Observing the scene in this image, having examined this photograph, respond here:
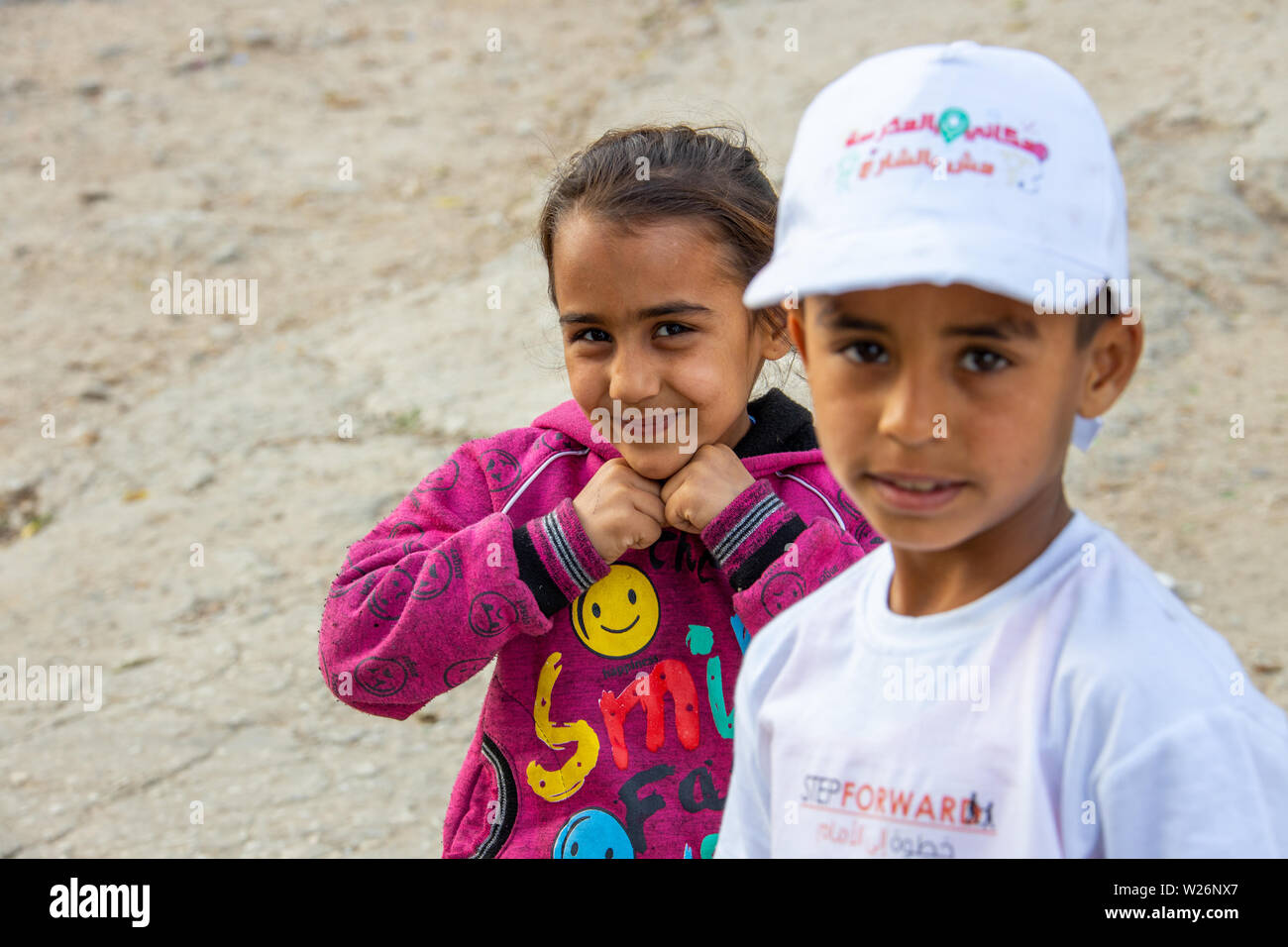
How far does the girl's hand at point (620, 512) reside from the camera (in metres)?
1.88

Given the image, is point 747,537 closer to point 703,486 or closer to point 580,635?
point 703,486

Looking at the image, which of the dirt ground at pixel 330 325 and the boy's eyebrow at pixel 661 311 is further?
the dirt ground at pixel 330 325

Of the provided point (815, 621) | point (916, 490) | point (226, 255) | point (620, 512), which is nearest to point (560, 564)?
point (620, 512)

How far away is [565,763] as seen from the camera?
1.94 metres

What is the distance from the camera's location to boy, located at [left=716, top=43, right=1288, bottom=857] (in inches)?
41.0

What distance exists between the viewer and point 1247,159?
5.43 meters
